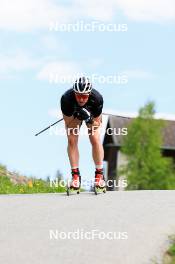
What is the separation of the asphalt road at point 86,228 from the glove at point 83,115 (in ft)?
3.68

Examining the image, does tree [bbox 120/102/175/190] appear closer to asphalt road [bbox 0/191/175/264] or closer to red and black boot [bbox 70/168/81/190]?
red and black boot [bbox 70/168/81/190]

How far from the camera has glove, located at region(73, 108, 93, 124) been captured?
11.0 meters

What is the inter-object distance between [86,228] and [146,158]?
4696 cm

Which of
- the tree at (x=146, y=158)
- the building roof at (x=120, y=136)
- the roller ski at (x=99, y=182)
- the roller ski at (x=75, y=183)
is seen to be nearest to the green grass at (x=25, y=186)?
the roller ski at (x=75, y=183)

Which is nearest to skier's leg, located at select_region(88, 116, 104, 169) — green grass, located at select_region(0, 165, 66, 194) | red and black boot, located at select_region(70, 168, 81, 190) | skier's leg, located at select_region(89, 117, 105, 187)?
skier's leg, located at select_region(89, 117, 105, 187)

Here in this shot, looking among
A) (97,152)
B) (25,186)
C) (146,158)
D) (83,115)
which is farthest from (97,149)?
(146,158)

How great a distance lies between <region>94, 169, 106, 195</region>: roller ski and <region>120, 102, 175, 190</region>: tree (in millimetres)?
42337

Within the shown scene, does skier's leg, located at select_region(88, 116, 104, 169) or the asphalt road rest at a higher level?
skier's leg, located at select_region(88, 116, 104, 169)

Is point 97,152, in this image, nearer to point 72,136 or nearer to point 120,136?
point 72,136

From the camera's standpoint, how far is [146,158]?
2199 inches

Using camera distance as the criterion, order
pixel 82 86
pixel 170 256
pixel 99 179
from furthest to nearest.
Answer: pixel 99 179, pixel 82 86, pixel 170 256

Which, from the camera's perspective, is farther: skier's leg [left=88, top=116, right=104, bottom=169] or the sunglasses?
skier's leg [left=88, top=116, right=104, bottom=169]

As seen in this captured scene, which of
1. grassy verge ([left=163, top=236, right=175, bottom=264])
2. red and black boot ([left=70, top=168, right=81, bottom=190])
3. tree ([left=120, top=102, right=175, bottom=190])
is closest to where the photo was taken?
grassy verge ([left=163, top=236, right=175, bottom=264])

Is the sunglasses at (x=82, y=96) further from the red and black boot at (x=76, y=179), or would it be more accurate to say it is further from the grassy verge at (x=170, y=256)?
the grassy verge at (x=170, y=256)
